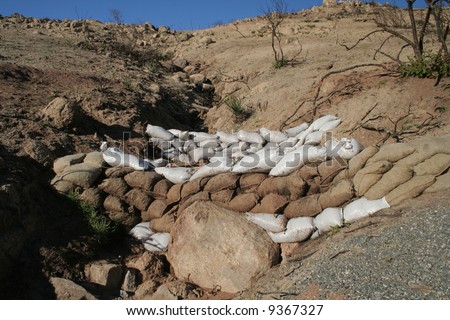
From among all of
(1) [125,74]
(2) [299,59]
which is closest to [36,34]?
(1) [125,74]

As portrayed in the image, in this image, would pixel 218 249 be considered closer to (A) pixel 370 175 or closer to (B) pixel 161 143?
(A) pixel 370 175

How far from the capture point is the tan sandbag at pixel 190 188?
4836 millimetres

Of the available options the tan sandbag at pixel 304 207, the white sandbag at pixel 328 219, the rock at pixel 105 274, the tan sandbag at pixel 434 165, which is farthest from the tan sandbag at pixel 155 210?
the tan sandbag at pixel 434 165

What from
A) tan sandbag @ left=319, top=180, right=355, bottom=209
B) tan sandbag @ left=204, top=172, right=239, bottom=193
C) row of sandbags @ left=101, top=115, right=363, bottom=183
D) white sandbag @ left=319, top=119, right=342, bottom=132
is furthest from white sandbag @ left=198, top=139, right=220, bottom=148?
tan sandbag @ left=319, top=180, right=355, bottom=209

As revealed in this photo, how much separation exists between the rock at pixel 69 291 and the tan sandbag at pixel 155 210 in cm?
122

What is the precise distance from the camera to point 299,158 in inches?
176

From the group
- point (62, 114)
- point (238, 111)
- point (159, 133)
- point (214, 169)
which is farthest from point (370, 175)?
point (62, 114)

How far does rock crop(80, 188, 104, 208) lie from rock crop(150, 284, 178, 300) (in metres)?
1.34

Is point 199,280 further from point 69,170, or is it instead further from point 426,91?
point 426,91

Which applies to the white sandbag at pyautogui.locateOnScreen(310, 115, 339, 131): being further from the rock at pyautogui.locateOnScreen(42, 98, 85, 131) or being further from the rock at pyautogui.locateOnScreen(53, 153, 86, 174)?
the rock at pyautogui.locateOnScreen(42, 98, 85, 131)

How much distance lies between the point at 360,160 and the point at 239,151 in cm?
172

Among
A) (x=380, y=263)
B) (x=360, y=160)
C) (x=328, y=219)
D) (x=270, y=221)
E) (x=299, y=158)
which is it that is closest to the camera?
(x=380, y=263)

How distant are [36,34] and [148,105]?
18.5 ft

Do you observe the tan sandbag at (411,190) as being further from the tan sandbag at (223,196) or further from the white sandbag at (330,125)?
the tan sandbag at (223,196)
